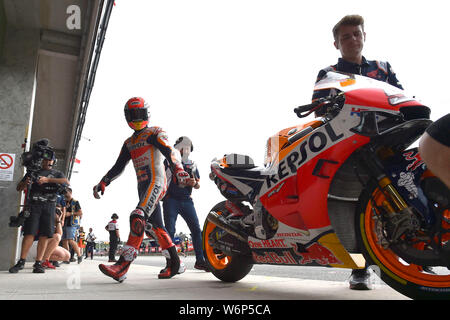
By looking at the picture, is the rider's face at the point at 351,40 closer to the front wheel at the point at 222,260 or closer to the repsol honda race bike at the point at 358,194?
the repsol honda race bike at the point at 358,194

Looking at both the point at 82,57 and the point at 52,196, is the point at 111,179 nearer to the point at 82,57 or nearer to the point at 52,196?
the point at 52,196

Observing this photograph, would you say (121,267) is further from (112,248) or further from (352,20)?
(112,248)

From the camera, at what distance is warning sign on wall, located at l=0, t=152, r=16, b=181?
20.2ft

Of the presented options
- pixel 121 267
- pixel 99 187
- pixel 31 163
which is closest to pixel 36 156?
pixel 31 163

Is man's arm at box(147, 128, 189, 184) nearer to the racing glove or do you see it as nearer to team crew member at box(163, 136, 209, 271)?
the racing glove

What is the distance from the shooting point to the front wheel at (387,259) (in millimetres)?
1830

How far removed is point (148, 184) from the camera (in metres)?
3.91

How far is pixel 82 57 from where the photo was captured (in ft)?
27.5

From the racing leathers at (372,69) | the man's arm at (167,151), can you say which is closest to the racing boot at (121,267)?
the man's arm at (167,151)

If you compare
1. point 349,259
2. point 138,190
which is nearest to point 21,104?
point 138,190

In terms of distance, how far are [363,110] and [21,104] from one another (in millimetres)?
6045

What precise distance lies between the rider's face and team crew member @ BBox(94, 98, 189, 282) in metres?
1.82

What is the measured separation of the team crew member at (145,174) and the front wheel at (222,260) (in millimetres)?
499

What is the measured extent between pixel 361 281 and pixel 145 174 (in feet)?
7.21
